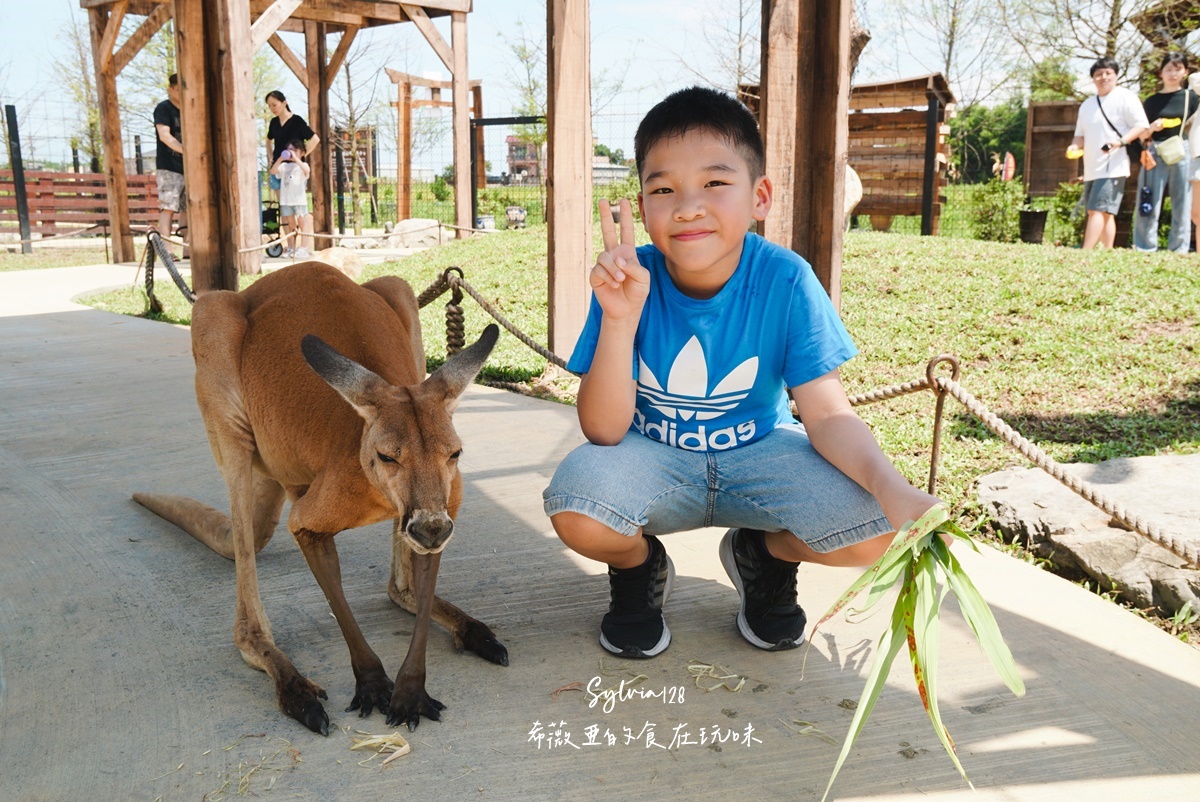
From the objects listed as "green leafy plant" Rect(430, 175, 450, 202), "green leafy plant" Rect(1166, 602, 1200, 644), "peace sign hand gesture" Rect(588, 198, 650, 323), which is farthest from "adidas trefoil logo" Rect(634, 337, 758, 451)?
"green leafy plant" Rect(430, 175, 450, 202)

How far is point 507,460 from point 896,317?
3625mm

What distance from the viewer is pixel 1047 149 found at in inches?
587

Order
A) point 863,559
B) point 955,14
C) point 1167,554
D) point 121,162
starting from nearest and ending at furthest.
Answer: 1. point 863,559
2. point 1167,554
3. point 121,162
4. point 955,14

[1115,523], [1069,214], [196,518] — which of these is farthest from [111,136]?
[1115,523]

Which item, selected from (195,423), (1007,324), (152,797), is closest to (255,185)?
(195,423)

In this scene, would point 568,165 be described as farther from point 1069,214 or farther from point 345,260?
point 1069,214

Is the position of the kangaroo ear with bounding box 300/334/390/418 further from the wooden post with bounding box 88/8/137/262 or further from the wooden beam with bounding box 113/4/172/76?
the wooden post with bounding box 88/8/137/262

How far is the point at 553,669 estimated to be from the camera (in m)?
2.63

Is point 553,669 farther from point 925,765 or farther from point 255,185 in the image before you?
point 255,185

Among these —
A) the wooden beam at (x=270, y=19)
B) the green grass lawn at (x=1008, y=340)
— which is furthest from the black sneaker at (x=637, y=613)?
the wooden beam at (x=270, y=19)

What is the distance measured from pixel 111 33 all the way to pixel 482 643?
1312 centimetres

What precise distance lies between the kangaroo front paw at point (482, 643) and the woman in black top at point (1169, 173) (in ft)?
29.0

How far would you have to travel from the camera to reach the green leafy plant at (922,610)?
1.70 meters

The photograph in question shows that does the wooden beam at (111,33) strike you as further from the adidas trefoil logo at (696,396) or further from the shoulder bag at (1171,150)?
the adidas trefoil logo at (696,396)
